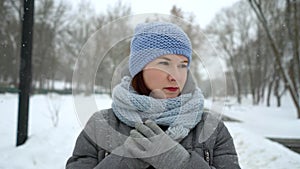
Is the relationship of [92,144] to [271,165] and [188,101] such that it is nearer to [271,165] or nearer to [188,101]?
[188,101]

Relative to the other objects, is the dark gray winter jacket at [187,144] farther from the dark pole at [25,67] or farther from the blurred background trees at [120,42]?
the dark pole at [25,67]

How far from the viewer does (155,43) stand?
0.92 m

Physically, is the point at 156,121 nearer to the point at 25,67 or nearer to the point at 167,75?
the point at 167,75

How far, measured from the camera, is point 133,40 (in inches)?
39.1

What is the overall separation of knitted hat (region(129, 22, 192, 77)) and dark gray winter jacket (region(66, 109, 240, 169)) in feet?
0.66

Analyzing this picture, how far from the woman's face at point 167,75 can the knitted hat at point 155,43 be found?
2 centimetres

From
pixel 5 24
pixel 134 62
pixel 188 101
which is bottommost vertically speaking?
pixel 188 101

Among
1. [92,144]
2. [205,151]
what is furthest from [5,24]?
[205,151]

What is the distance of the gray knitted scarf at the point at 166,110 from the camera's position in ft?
2.98

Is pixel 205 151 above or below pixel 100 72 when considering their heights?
below

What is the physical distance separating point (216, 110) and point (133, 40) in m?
0.37

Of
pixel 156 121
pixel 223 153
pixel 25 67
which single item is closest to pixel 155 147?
pixel 156 121

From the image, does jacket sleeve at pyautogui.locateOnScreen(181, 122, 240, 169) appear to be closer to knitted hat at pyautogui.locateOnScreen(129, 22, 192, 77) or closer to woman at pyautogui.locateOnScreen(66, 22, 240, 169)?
woman at pyautogui.locateOnScreen(66, 22, 240, 169)

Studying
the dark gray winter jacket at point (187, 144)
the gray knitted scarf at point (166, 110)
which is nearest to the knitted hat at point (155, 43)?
the gray knitted scarf at point (166, 110)
